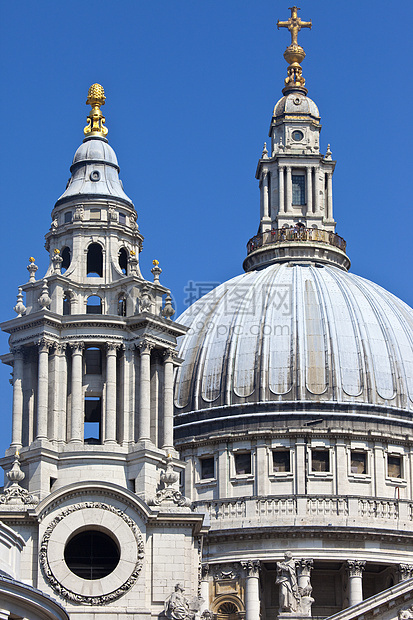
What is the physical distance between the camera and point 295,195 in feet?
414

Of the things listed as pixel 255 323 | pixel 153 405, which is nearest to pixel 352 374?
pixel 255 323

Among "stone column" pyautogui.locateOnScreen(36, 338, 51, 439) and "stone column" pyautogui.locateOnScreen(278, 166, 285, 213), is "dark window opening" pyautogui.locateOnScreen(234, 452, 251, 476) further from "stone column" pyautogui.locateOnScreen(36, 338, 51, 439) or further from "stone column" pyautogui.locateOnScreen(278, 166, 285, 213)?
"stone column" pyautogui.locateOnScreen(36, 338, 51, 439)

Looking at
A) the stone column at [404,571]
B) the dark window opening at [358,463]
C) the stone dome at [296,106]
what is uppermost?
the stone dome at [296,106]

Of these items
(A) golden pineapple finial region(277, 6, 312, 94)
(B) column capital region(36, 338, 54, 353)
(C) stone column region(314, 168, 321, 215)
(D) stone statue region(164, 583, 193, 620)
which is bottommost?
(D) stone statue region(164, 583, 193, 620)

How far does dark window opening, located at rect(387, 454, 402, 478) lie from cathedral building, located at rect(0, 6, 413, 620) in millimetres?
132

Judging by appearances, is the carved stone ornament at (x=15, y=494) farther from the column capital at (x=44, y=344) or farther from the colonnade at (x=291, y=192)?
the colonnade at (x=291, y=192)

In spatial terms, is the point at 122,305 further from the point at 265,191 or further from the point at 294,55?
the point at 294,55

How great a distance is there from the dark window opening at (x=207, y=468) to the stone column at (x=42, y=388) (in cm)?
2566

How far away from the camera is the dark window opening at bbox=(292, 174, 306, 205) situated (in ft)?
414

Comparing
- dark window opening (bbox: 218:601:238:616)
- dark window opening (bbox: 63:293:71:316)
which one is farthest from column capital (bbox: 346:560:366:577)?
dark window opening (bbox: 63:293:71:316)

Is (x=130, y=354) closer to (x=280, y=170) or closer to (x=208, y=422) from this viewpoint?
(x=208, y=422)

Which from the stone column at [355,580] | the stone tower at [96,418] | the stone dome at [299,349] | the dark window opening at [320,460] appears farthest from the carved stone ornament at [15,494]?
the stone dome at [299,349]

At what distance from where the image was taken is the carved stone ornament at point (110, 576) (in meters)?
81.2

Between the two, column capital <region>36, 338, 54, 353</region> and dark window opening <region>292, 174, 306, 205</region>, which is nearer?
column capital <region>36, 338, 54, 353</region>
